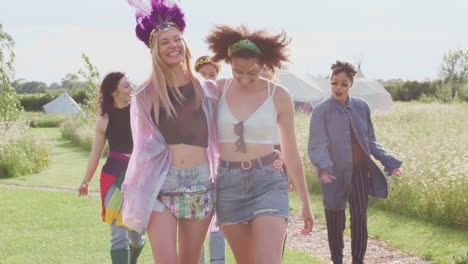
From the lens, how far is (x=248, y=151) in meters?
3.61

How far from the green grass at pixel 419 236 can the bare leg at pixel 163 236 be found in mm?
4116

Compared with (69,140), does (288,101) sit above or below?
above

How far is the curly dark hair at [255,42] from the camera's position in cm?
380

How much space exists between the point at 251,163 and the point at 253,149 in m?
0.10

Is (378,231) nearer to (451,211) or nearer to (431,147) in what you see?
(451,211)

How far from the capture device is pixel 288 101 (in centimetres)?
376

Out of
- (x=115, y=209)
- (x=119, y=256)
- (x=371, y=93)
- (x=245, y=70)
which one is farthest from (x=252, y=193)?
(x=371, y=93)

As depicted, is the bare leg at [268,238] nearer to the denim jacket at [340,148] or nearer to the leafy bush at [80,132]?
the denim jacket at [340,148]

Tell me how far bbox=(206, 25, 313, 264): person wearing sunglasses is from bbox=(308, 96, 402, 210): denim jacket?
1.89 meters

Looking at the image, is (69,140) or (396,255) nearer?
(396,255)

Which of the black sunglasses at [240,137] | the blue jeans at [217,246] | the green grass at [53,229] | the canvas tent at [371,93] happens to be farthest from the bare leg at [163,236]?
the canvas tent at [371,93]

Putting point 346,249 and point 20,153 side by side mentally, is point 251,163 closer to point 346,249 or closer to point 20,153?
point 346,249

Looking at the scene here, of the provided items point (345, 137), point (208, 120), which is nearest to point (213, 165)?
point (208, 120)

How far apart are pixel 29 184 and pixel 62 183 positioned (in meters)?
0.79
